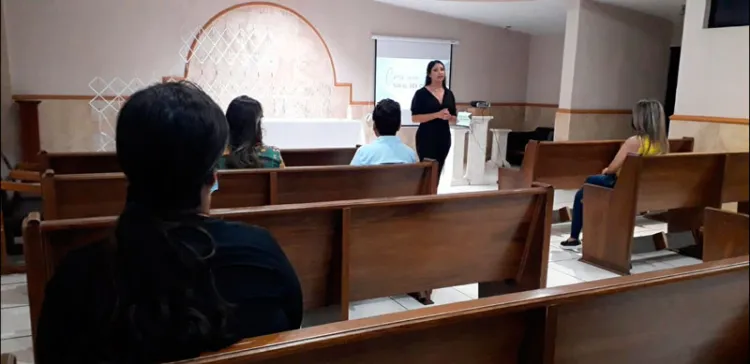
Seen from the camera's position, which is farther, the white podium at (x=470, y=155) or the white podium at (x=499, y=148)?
the white podium at (x=499, y=148)

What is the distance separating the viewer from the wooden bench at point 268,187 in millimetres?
2031

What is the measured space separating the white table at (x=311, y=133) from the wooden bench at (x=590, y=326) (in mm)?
4802

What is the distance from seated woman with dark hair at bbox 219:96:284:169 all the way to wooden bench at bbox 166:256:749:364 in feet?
4.35

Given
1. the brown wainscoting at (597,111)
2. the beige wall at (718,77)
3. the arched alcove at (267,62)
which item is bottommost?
the brown wainscoting at (597,111)

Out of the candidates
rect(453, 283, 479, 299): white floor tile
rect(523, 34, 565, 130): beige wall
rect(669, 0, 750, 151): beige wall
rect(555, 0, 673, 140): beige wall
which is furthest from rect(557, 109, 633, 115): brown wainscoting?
rect(669, 0, 750, 151): beige wall

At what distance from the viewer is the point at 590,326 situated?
95cm

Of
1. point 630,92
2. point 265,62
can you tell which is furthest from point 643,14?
point 265,62

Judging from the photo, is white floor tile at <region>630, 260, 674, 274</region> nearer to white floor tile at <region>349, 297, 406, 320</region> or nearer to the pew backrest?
the pew backrest

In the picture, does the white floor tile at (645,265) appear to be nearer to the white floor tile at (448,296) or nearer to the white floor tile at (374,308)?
the white floor tile at (448,296)

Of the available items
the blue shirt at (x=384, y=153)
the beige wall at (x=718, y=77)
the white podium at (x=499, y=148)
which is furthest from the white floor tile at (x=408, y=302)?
the white podium at (x=499, y=148)

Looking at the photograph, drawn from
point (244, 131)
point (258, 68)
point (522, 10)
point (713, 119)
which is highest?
point (522, 10)

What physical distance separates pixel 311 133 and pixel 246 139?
3649 mm

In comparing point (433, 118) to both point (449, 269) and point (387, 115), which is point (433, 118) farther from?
point (449, 269)

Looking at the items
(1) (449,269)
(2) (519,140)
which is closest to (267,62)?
(2) (519,140)
